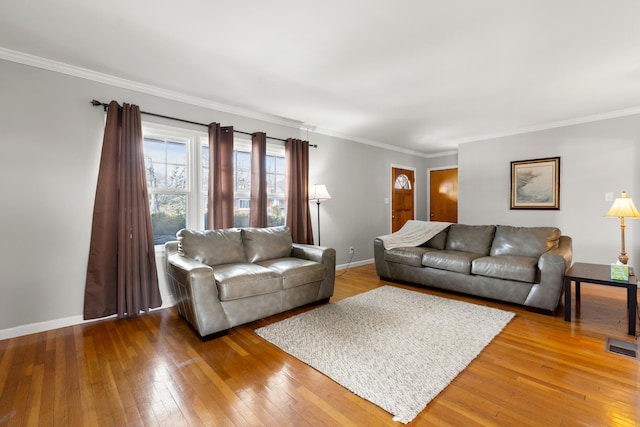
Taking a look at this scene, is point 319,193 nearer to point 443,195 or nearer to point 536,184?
point 536,184

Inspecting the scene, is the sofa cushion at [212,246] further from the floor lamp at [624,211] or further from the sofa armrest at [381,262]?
the floor lamp at [624,211]

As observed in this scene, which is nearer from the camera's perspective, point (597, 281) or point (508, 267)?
point (597, 281)

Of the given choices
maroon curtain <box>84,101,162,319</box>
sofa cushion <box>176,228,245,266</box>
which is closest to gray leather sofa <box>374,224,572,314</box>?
sofa cushion <box>176,228,245,266</box>

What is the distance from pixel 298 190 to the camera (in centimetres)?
444

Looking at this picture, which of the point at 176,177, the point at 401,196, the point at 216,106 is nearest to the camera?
the point at 176,177

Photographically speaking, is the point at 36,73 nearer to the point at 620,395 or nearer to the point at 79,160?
the point at 79,160

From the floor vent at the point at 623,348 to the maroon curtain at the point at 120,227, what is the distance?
4.11m

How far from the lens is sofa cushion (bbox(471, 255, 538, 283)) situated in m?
3.08

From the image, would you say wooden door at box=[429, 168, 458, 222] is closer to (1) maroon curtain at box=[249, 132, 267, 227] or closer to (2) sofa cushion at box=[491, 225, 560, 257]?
(2) sofa cushion at box=[491, 225, 560, 257]

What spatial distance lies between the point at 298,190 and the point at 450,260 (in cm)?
228

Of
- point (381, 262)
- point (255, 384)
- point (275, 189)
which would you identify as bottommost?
point (255, 384)

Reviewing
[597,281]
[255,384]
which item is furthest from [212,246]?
[597,281]

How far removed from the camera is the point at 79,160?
9.37ft

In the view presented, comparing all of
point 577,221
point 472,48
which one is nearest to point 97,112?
point 472,48
